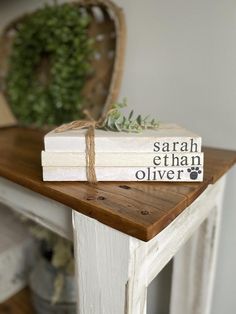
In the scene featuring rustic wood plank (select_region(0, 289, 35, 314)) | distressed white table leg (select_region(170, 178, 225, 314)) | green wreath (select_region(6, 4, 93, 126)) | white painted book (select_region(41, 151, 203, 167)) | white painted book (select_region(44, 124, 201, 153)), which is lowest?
rustic wood plank (select_region(0, 289, 35, 314))

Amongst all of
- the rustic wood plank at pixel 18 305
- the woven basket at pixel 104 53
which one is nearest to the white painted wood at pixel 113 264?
the woven basket at pixel 104 53

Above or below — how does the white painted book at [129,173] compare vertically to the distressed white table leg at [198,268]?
above

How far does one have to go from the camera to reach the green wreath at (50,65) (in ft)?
2.71

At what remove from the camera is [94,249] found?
1.32ft

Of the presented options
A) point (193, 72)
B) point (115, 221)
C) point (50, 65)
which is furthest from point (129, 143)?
point (50, 65)

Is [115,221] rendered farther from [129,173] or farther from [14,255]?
[14,255]

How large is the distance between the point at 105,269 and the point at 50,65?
72 cm

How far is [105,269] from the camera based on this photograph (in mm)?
398

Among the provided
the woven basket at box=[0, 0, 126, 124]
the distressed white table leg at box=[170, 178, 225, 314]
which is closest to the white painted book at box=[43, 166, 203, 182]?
the distressed white table leg at box=[170, 178, 225, 314]

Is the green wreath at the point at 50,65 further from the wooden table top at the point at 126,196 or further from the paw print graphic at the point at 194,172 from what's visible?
the paw print graphic at the point at 194,172

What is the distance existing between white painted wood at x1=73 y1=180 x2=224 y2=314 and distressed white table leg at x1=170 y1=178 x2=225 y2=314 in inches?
9.4

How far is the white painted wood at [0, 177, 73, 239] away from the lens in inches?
18.6

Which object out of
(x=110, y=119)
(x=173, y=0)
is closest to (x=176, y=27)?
(x=173, y=0)

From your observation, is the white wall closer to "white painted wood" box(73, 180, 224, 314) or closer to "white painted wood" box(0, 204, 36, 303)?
"white painted wood" box(73, 180, 224, 314)
